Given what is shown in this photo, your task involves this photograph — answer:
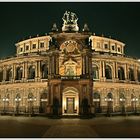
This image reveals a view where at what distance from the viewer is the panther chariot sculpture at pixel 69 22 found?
152 ft

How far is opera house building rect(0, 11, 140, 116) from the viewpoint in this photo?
40469mm

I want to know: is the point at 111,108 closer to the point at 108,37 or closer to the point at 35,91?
the point at 35,91

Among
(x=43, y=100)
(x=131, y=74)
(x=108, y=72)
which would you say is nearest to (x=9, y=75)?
(x=43, y=100)

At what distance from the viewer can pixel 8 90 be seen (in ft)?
171

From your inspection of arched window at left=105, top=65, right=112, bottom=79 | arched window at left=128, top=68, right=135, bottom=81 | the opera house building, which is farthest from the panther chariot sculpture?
arched window at left=128, top=68, right=135, bottom=81

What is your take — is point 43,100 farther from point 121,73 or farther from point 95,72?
point 121,73

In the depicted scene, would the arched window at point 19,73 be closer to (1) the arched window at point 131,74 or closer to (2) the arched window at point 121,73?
(2) the arched window at point 121,73

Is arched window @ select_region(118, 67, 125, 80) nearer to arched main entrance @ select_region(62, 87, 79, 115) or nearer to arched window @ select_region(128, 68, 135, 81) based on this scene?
arched window @ select_region(128, 68, 135, 81)

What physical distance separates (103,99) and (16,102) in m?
18.9

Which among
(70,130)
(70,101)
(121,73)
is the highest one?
(121,73)

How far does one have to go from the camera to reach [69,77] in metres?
41.1

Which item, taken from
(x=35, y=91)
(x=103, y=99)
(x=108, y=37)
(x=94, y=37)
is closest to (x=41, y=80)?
(x=35, y=91)

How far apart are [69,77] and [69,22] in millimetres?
12718

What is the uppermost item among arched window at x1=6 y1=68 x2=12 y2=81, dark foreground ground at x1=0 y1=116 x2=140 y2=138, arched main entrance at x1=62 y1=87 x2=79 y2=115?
arched window at x1=6 y1=68 x2=12 y2=81
